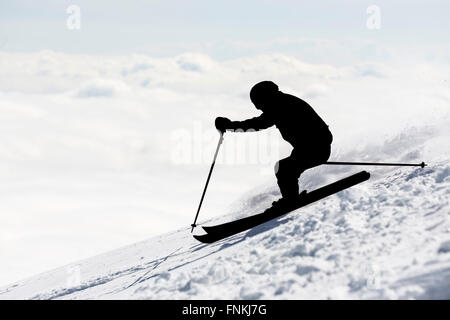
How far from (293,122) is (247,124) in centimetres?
75

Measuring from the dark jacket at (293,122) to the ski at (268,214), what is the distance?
1135 millimetres

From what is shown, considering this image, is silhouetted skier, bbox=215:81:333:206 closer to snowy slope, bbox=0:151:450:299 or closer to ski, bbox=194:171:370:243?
ski, bbox=194:171:370:243

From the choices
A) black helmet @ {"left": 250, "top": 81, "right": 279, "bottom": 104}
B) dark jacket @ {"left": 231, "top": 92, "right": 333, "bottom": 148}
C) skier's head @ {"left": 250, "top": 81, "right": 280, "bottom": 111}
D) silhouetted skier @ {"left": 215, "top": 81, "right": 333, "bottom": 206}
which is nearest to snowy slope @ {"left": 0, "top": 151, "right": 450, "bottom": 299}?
silhouetted skier @ {"left": 215, "top": 81, "right": 333, "bottom": 206}

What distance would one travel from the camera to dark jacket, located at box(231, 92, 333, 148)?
7.54 metres

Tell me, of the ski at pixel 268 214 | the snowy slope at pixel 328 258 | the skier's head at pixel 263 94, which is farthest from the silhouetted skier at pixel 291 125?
the snowy slope at pixel 328 258

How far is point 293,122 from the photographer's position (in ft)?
24.8

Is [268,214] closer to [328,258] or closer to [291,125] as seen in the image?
[291,125]

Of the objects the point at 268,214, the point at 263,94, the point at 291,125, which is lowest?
the point at 268,214

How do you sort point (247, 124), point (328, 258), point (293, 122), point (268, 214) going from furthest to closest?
point (268, 214), point (247, 124), point (293, 122), point (328, 258)

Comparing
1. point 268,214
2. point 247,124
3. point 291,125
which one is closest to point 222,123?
point 247,124

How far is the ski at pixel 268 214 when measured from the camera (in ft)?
27.1
